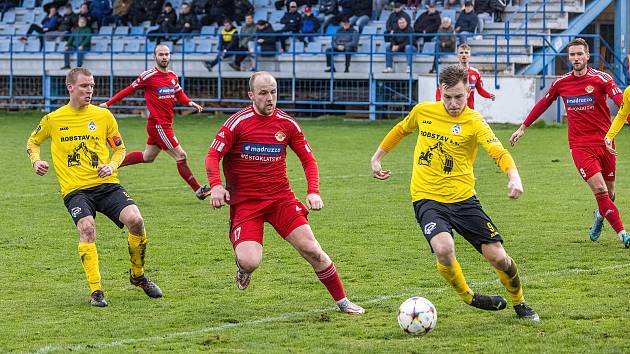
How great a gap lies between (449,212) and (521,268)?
8.10 ft

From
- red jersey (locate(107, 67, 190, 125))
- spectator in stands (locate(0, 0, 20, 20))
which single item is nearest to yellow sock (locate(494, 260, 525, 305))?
red jersey (locate(107, 67, 190, 125))

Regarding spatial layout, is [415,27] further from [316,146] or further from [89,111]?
[89,111]

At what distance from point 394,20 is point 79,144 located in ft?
66.2

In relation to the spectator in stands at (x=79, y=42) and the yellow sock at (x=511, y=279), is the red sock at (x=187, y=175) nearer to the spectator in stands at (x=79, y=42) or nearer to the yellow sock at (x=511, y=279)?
the yellow sock at (x=511, y=279)

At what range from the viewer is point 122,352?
7.44 m

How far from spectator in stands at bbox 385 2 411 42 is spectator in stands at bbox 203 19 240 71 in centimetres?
402

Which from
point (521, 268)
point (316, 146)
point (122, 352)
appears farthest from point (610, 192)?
point (316, 146)

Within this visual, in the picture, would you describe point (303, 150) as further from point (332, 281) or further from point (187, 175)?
point (187, 175)

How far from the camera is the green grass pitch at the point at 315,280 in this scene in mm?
7727

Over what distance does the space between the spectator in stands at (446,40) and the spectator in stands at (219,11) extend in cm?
685

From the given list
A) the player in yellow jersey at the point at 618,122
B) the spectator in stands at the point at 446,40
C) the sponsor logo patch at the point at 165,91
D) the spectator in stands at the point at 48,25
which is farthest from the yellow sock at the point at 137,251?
the spectator in stands at the point at 48,25

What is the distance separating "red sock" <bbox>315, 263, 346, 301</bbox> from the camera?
848 cm

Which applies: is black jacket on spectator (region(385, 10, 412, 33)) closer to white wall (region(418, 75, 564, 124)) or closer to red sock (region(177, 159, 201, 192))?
white wall (region(418, 75, 564, 124))

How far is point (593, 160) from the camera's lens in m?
11.8
